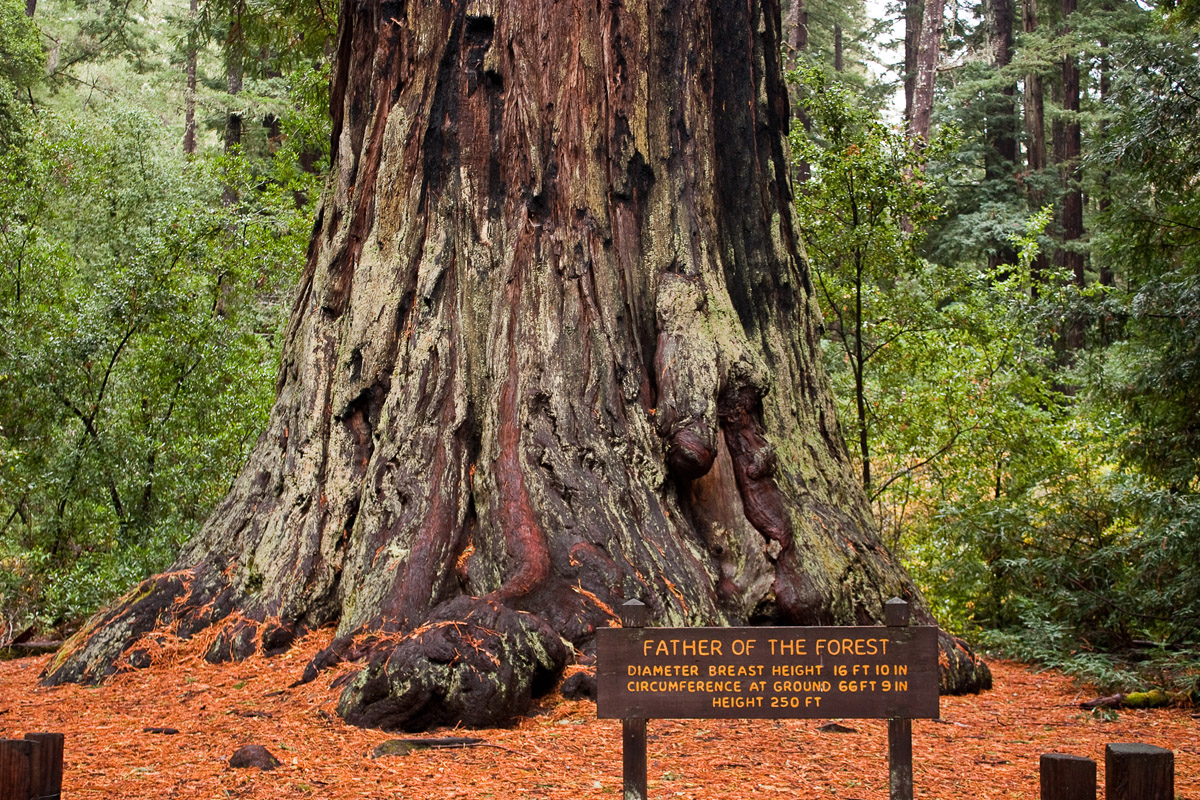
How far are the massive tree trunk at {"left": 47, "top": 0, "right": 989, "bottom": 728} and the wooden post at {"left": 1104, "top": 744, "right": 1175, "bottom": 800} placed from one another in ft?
9.99

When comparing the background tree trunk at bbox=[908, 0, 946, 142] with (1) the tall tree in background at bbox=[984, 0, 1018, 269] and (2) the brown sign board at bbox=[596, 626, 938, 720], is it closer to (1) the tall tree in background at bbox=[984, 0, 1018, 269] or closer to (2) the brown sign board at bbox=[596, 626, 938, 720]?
(1) the tall tree in background at bbox=[984, 0, 1018, 269]

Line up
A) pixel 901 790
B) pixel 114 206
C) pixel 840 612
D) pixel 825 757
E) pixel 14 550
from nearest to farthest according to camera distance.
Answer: pixel 901 790
pixel 825 757
pixel 840 612
pixel 14 550
pixel 114 206

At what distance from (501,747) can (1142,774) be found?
2.91 metres

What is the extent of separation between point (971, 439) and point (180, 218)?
978 centimetres

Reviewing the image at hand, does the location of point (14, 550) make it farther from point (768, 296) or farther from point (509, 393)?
point (768, 296)

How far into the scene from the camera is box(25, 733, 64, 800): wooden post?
3.12 meters

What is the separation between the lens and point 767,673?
148 inches

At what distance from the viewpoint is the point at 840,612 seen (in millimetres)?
6863

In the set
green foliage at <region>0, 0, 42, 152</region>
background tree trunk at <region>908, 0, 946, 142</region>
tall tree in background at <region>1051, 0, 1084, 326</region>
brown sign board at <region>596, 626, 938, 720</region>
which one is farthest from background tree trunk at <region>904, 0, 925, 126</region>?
brown sign board at <region>596, 626, 938, 720</region>

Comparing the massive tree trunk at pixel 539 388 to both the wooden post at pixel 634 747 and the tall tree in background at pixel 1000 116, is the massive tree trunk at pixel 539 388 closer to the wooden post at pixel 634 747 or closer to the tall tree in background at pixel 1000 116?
the wooden post at pixel 634 747

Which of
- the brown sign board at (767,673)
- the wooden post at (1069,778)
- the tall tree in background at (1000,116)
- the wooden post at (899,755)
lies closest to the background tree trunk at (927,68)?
the tall tree in background at (1000,116)

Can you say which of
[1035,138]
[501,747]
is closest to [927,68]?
[1035,138]

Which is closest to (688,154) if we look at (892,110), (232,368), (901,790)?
(901,790)

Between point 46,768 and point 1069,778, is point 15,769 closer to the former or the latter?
point 46,768
